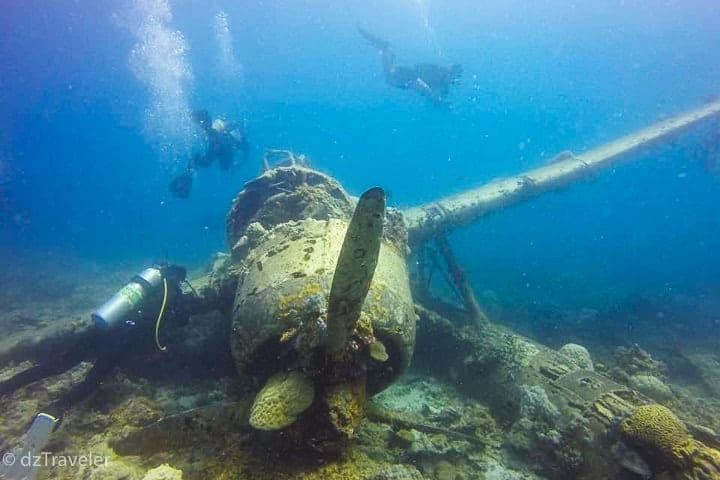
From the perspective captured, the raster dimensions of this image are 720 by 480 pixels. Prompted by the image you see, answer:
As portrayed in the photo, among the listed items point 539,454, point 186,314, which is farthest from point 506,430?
point 186,314

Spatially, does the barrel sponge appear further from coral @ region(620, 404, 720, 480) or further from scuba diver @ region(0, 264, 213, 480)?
scuba diver @ region(0, 264, 213, 480)

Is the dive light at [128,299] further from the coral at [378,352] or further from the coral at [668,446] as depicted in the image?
the coral at [668,446]

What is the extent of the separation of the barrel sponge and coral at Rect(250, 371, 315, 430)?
10.8 feet

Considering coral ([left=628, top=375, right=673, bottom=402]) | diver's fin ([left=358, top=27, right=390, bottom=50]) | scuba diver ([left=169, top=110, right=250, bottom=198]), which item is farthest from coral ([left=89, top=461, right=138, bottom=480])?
diver's fin ([left=358, top=27, right=390, bottom=50])

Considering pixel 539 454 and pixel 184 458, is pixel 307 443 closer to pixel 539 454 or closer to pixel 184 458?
pixel 184 458

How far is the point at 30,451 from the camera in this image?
303cm

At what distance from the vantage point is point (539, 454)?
15.0 feet

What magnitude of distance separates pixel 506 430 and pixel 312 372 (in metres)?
3.45

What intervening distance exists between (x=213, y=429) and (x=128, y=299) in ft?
11.4

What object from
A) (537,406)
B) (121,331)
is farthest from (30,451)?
(537,406)

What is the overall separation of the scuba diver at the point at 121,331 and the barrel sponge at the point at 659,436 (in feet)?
19.9

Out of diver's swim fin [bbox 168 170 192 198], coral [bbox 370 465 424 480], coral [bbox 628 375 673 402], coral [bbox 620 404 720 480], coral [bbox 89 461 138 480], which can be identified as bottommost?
coral [bbox 89 461 138 480]

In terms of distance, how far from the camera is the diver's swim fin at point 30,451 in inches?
118

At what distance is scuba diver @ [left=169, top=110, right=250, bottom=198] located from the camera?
15.7 meters
